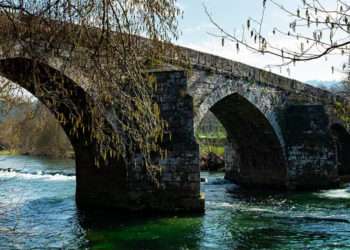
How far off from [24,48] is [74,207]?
932 centimetres

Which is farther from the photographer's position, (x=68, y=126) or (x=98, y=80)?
(x=68, y=126)

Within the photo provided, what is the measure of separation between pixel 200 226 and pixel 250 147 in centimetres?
957

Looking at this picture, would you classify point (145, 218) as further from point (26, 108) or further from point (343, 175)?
point (343, 175)

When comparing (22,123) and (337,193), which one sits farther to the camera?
(337,193)

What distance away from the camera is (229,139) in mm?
20375

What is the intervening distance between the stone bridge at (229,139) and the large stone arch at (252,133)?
4 cm

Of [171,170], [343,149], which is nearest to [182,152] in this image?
[171,170]

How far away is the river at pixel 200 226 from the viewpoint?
359 inches

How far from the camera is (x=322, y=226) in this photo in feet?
35.3

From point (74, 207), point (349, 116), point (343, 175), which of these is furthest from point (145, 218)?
point (343, 175)

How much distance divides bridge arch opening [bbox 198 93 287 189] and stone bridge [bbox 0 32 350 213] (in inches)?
1.6

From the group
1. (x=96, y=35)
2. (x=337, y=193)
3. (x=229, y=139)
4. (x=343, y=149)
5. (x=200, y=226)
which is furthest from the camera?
(x=343, y=149)

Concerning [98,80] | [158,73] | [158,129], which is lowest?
[158,129]

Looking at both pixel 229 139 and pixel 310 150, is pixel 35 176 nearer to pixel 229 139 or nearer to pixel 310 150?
pixel 229 139
